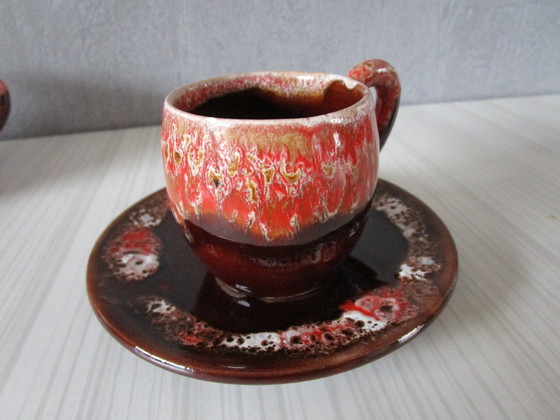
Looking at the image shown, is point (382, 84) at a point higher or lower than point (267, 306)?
higher

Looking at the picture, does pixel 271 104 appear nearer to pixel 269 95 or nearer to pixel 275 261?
pixel 269 95

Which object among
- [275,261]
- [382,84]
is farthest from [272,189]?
[382,84]

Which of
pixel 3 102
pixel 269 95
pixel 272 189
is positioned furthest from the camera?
pixel 3 102

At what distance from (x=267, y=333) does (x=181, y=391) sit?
57 millimetres

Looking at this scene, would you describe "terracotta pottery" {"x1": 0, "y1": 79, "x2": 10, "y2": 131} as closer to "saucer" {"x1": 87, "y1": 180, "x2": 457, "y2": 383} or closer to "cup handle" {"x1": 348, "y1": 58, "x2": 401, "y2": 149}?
"saucer" {"x1": 87, "y1": 180, "x2": 457, "y2": 383}

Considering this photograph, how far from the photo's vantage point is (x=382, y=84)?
33 cm

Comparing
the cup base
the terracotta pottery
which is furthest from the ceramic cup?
the terracotta pottery

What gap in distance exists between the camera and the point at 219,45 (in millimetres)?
638

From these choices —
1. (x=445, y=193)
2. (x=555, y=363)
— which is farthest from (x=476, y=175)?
(x=555, y=363)

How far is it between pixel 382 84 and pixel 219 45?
0.38 meters

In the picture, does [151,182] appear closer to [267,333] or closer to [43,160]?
[43,160]

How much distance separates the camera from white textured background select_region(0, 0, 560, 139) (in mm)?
603

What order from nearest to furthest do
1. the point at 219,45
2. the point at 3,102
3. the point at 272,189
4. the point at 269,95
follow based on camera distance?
the point at 272,189 < the point at 269,95 < the point at 3,102 < the point at 219,45

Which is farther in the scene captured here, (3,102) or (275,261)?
(3,102)
